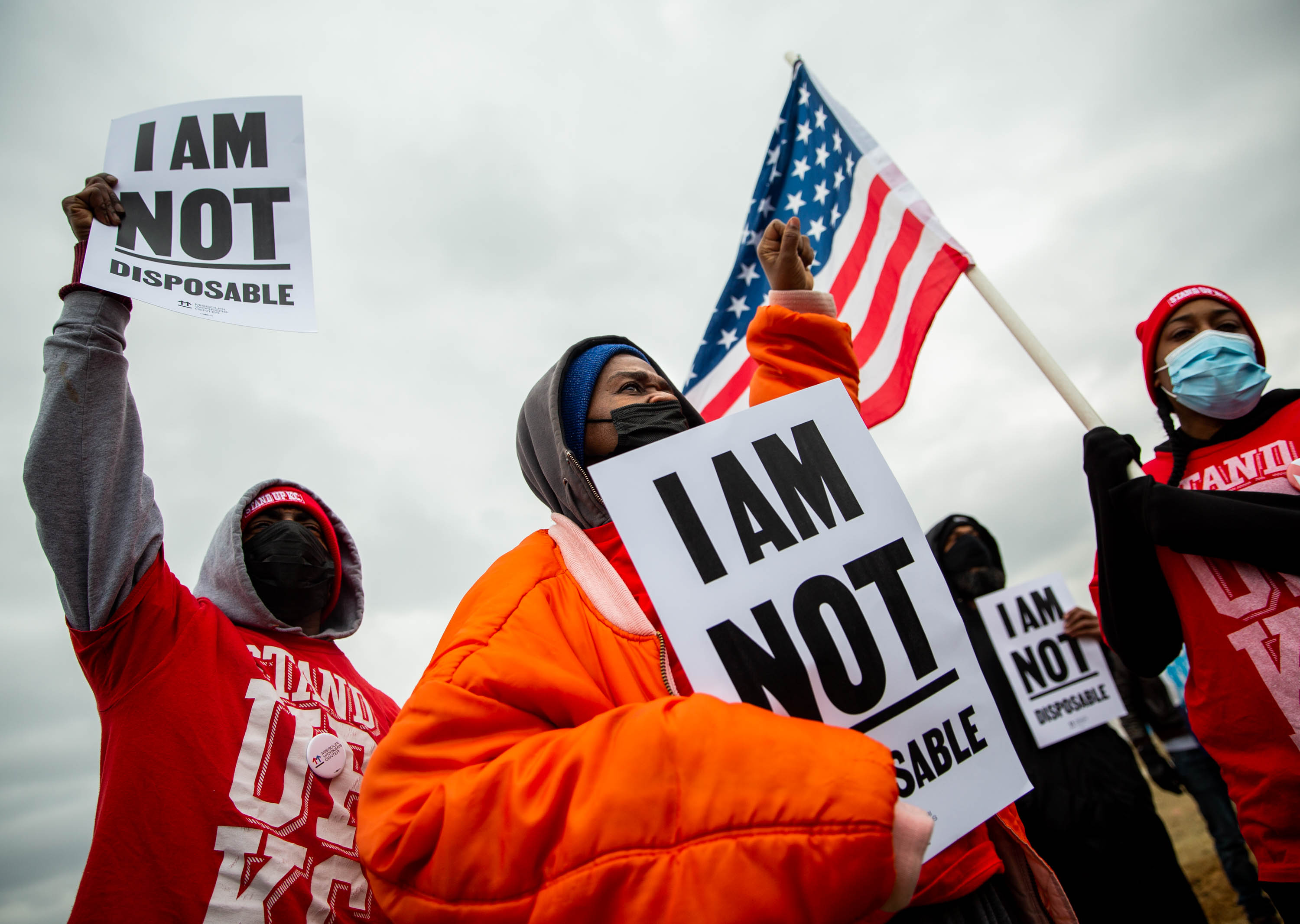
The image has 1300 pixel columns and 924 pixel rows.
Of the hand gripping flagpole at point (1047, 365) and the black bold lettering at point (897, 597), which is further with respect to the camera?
the hand gripping flagpole at point (1047, 365)

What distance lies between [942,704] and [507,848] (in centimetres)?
96

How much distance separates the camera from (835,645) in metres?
1.46

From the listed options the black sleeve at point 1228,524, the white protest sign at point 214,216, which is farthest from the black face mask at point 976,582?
the white protest sign at point 214,216

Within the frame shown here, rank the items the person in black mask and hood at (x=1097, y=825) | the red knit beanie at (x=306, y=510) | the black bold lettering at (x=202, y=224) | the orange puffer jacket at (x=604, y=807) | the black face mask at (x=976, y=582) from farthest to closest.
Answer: the black face mask at (x=976, y=582) → the person in black mask and hood at (x=1097, y=825) → the red knit beanie at (x=306, y=510) → the black bold lettering at (x=202, y=224) → the orange puffer jacket at (x=604, y=807)

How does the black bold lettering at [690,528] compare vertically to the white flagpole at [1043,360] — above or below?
below

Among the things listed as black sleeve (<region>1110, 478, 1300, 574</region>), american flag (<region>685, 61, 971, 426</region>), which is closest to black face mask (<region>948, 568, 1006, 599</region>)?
american flag (<region>685, 61, 971, 426</region>)

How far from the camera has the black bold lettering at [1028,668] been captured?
3965mm

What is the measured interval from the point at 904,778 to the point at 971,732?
0.22 m

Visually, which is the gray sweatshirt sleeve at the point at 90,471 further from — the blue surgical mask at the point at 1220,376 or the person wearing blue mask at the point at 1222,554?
the blue surgical mask at the point at 1220,376

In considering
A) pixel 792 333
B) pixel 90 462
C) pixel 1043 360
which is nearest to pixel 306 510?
pixel 90 462

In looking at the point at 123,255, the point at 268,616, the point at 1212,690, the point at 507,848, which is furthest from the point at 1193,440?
the point at 123,255

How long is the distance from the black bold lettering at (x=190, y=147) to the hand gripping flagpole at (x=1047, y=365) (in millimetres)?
3294

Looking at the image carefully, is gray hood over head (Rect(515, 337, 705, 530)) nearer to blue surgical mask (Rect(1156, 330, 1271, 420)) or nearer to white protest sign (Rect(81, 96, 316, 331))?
white protest sign (Rect(81, 96, 316, 331))

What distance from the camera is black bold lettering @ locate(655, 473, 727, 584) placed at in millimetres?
1474
